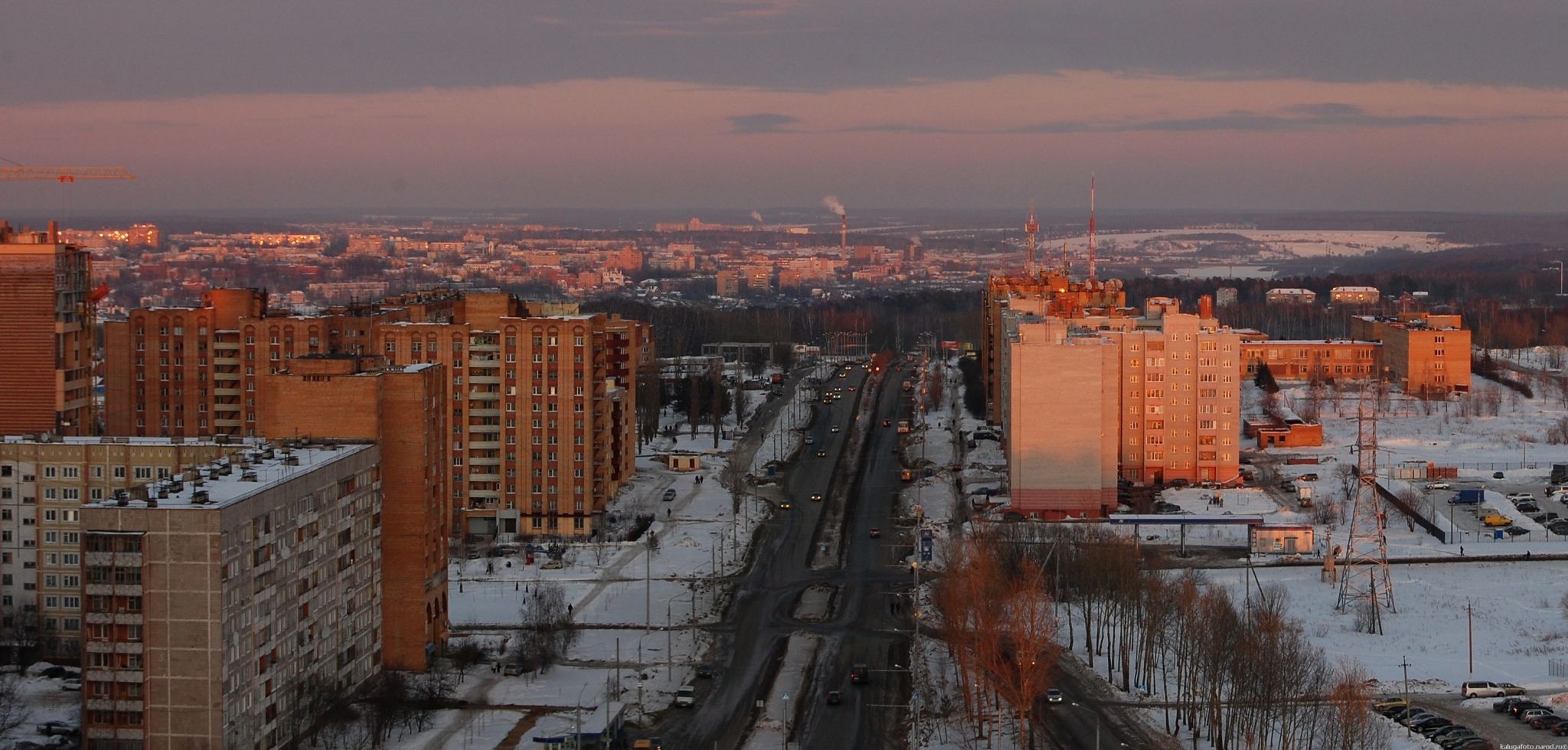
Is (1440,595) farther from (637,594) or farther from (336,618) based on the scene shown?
(336,618)

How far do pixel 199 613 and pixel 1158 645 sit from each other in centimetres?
1192

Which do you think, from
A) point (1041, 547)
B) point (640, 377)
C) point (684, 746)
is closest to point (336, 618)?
point (684, 746)

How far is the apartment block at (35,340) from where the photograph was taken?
29859mm

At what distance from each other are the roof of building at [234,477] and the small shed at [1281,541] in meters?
16.3

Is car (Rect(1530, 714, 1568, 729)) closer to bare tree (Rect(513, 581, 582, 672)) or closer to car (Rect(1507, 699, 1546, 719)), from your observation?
car (Rect(1507, 699, 1546, 719))

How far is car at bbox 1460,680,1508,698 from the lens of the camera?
76.5ft

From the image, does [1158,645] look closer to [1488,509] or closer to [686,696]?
[686,696]

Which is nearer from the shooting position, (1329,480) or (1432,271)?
(1329,480)

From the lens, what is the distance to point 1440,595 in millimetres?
29594

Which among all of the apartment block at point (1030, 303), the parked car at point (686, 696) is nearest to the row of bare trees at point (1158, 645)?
the parked car at point (686, 696)

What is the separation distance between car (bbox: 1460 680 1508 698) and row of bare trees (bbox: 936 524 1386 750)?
50.9 inches

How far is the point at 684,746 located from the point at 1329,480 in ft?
74.2

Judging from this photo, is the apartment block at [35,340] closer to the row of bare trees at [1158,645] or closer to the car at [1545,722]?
the row of bare trees at [1158,645]

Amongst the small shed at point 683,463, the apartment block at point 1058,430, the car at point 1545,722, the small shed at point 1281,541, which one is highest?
the apartment block at point 1058,430
